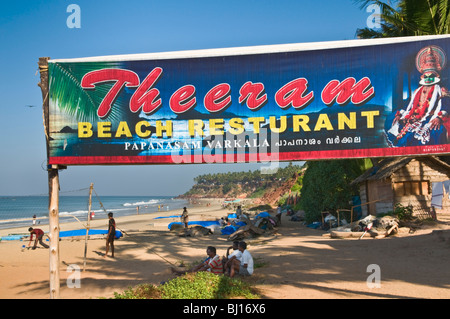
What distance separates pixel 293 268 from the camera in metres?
11.3

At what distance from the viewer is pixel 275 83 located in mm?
8938

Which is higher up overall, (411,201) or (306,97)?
(306,97)

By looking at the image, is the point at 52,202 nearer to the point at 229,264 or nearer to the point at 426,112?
the point at 229,264

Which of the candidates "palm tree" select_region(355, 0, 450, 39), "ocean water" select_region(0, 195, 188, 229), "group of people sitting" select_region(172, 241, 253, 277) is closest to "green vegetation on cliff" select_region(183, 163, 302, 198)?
"ocean water" select_region(0, 195, 188, 229)

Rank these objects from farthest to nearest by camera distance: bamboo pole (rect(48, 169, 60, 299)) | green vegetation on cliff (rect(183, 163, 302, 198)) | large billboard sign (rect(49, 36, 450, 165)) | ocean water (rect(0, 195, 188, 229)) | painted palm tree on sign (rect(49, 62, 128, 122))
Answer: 1. green vegetation on cliff (rect(183, 163, 302, 198))
2. ocean water (rect(0, 195, 188, 229))
3. painted palm tree on sign (rect(49, 62, 128, 122))
4. large billboard sign (rect(49, 36, 450, 165))
5. bamboo pole (rect(48, 169, 60, 299))

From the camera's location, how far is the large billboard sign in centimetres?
864

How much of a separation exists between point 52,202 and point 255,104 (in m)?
5.11

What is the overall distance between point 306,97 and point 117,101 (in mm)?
4620

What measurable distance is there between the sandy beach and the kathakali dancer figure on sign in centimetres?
342

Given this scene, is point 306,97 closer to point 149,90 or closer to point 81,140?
point 149,90

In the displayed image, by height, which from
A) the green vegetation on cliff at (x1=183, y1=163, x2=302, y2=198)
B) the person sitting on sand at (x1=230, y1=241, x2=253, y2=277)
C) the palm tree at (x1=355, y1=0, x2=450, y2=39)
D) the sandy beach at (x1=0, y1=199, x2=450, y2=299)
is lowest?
the green vegetation on cliff at (x1=183, y1=163, x2=302, y2=198)

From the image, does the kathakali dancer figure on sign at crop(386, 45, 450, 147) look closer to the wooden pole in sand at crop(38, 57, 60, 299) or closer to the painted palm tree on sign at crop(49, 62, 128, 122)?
the painted palm tree on sign at crop(49, 62, 128, 122)

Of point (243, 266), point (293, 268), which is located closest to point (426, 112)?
point (293, 268)

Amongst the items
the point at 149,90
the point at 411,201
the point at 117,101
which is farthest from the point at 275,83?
the point at 411,201
